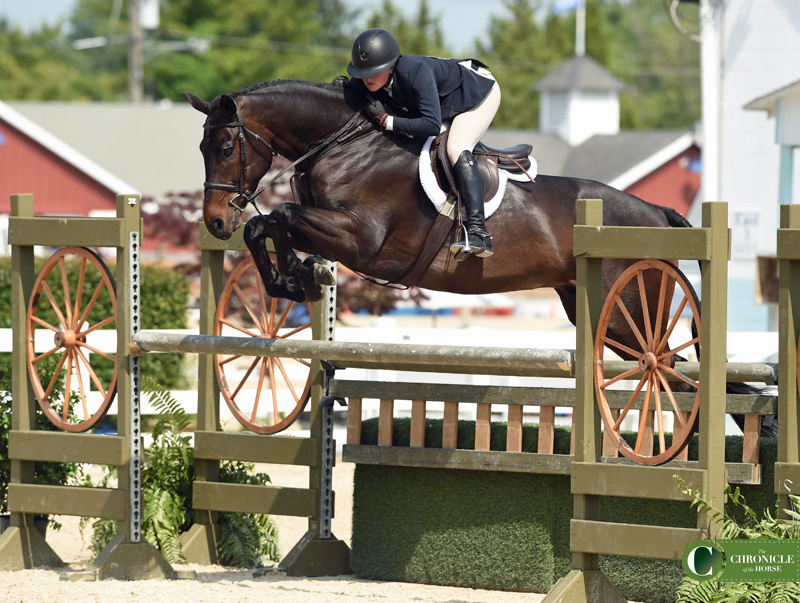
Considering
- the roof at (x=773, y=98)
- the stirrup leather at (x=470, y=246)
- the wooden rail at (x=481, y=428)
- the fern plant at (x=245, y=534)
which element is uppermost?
the roof at (x=773, y=98)

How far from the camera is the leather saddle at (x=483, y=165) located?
5.27m

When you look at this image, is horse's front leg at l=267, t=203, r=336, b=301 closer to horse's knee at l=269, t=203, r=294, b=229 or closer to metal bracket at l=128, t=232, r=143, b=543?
horse's knee at l=269, t=203, r=294, b=229

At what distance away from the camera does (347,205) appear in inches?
205

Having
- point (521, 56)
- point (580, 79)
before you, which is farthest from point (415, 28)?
point (580, 79)

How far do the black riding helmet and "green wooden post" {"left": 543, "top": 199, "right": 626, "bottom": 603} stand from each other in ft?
3.86

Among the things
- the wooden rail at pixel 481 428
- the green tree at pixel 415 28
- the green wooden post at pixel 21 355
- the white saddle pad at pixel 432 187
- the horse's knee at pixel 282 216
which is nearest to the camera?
the wooden rail at pixel 481 428

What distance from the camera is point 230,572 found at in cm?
553

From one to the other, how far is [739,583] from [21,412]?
128 inches

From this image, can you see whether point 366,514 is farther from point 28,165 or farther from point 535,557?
point 28,165

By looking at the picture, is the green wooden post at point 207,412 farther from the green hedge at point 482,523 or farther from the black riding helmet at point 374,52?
the black riding helmet at point 374,52

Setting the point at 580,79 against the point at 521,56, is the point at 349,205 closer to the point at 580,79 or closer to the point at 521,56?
the point at 580,79

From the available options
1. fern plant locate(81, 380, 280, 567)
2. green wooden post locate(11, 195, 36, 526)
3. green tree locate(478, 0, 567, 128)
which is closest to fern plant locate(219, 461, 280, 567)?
fern plant locate(81, 380, 280, 567)

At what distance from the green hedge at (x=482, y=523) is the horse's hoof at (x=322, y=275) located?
737 millimetres

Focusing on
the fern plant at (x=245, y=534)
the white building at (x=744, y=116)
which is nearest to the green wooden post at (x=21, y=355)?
the fern plant at (x=245, y=534)
